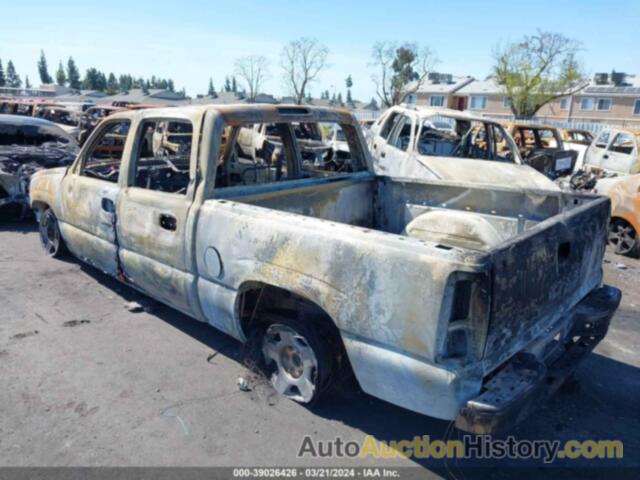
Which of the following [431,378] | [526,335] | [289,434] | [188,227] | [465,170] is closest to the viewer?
[431,378]

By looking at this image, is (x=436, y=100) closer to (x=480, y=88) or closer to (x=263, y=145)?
(x=480, y=88)

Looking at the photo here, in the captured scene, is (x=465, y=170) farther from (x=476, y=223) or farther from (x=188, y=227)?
(x=188, y=227)

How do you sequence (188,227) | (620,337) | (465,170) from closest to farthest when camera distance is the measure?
(188,227) < (620,337) < (465,170)

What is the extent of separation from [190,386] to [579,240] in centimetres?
275

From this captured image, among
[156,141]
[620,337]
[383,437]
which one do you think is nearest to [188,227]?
[383,437]

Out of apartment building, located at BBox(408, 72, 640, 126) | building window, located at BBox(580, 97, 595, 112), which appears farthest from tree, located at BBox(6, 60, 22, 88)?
building window, located at BBox(580, 97, 595, 112)

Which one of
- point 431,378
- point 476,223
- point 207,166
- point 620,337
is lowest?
point 620,337

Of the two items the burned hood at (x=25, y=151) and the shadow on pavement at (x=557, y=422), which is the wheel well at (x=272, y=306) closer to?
the shadow on pavement at (x=557, y=422)

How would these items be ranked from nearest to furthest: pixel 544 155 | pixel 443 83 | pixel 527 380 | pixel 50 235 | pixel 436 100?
pixel 527 380 < pixel 50 235 < pixel 544 155 < pixel 436 100 < pixel 443 83

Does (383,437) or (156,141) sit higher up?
(156,141)

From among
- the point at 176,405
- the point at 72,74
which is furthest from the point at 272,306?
the point at 72,74

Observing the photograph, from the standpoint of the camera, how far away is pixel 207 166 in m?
3.49

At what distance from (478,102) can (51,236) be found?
57.4m

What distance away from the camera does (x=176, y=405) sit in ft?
10.7
